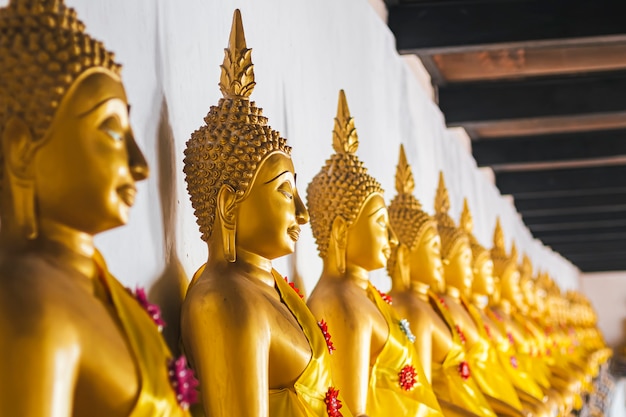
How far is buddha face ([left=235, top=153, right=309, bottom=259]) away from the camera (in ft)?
6.58

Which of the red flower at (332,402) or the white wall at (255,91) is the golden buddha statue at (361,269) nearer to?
the white wall at (255,91)

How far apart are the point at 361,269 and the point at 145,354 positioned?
4.34 feet

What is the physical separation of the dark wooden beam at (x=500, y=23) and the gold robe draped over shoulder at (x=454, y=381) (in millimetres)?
1631

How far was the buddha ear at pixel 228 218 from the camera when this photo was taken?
6.56ft

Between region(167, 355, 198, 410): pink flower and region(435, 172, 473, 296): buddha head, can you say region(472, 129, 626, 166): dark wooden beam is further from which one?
region(167, 355, 198, 410): pink flower

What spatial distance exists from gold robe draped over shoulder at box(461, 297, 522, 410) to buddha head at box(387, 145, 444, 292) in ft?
1.48

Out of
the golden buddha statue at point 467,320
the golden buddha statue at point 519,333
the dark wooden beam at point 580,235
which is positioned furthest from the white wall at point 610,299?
the golden buddha statue at point 467,320

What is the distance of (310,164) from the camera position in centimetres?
324

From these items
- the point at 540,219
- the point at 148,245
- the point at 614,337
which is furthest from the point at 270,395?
the point at 614,337

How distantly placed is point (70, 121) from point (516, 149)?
648 cm

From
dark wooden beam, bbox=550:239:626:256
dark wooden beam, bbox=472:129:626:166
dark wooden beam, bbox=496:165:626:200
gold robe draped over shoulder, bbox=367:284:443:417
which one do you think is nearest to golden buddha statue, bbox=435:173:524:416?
gold robe draped over shoulder, bbox=367:284:443:417

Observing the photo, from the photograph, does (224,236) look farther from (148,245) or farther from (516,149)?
(516,149)

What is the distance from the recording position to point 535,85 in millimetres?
6125

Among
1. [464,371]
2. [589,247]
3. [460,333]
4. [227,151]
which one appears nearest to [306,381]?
[227,151]
